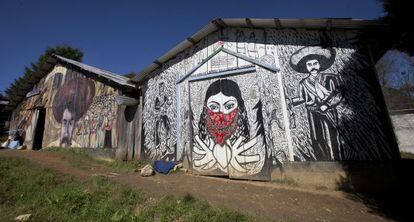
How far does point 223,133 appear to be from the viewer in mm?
7094

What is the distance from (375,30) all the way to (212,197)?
Answer: 5.70 metres

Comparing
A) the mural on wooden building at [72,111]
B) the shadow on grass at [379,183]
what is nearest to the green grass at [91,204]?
the shadow on grass at [379,183]

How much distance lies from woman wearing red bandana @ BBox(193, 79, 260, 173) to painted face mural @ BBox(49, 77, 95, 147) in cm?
643

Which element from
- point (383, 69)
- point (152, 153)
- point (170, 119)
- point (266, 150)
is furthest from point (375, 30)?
point (383, 69)

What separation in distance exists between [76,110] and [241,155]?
356 inches

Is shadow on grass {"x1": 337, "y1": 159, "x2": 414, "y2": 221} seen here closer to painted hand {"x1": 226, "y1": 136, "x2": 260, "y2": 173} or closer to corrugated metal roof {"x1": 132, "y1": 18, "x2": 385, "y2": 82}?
painted hand {"x1": 226, "y1": 136, "x2": 260, "y2": 173}

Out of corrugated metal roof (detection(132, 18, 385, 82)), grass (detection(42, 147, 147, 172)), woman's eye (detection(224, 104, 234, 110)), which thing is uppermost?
corrugated metal roof (detection(132, 18, 385, 82))

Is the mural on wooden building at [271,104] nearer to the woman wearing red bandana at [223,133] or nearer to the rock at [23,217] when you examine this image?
the woman wearing red bandana at [223,133]

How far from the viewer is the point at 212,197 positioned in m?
4.73

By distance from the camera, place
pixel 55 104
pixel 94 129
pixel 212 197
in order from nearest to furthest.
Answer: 1. pixel 212 197
2. pixel 94 129
3. pixel 55 104

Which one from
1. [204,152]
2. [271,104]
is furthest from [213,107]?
[271,104]

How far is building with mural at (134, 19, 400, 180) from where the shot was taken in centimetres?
555

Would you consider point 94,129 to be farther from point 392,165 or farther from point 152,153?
point 392,165

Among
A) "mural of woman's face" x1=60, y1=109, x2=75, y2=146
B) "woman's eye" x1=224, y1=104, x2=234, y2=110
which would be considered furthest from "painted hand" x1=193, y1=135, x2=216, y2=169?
"mural of woman's face" x1=60, y1=109, x2=75, y2=146
